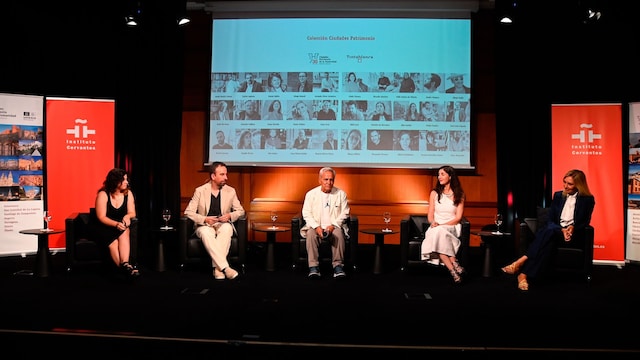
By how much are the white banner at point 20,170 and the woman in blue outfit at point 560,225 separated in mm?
5455

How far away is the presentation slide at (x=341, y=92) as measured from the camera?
7.35 meters

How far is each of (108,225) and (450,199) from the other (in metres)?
3.51

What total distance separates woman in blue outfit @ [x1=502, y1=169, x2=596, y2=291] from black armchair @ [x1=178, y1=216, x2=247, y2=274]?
2.71 meters

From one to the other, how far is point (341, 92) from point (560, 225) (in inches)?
120

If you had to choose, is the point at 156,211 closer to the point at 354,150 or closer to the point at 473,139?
the point at 354,150

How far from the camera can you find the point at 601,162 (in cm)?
689

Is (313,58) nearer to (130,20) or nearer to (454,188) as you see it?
(130,20)

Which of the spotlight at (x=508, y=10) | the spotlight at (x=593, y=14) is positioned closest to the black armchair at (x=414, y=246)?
the spotlight at (x=508, y=10)

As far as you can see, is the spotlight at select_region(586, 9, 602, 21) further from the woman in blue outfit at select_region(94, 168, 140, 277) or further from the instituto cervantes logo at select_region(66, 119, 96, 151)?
the instituto cervantes logo at select_region(66, 119, 96, 151)

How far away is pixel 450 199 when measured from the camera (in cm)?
618

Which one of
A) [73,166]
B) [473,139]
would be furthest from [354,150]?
[73,166]

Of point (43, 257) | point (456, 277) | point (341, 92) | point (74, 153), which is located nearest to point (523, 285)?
point (456, 277)

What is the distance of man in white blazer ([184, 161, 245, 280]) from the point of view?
19.2 ft

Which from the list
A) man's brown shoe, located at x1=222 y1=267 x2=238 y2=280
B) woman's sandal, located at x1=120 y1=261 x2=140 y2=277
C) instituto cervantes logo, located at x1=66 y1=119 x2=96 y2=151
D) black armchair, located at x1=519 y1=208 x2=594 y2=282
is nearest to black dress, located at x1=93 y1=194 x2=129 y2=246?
woman's sandal, located at x1=120 y1=261 x2=140 y2=277
